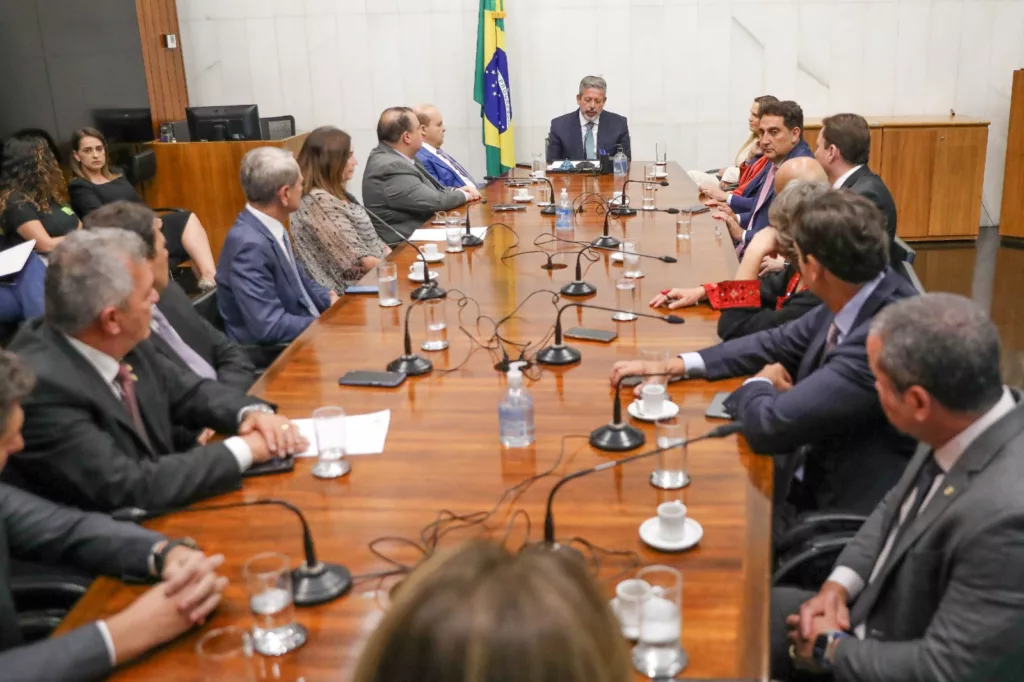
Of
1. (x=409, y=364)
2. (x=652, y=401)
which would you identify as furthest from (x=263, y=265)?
(x=652, y=401)

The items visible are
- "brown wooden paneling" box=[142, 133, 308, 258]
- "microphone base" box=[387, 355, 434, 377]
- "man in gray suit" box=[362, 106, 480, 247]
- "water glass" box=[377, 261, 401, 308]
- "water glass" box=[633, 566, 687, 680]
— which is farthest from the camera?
"brown wooden paneling" box=[142, 133, 308, 258]

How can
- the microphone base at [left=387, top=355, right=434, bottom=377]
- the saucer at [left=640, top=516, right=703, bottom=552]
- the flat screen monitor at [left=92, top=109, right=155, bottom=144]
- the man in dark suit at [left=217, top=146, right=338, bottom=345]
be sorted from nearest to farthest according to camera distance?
the saucer at [left=640, top=516, right=703, bottom=552], the microphone base at [left=387, top=355, right=434, bottom=377], the man in dark suit at [left=217, top=146, right=338, bottom=345], the flat screen monitor at [left=92, top=109, right=155, bottom=144]

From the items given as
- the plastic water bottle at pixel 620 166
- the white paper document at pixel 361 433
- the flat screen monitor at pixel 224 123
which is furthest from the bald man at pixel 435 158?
the white paper document at pixel 361 433

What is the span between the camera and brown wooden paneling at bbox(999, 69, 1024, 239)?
23.0 ft

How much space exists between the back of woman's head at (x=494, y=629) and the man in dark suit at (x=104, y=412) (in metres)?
1.42

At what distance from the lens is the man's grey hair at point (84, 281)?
6.77 feet

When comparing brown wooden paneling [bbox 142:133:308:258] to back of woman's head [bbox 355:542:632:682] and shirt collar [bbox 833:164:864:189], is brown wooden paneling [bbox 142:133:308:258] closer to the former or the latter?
shirt collar [bbox 833:164:864:189]

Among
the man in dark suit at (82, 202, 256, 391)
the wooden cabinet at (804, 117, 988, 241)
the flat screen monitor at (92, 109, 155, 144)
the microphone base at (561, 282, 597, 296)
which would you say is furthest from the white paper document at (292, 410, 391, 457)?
the wooden cabinet at (804, 117, 988, 241)

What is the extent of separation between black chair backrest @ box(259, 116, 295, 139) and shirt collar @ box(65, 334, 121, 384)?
5.70 meters

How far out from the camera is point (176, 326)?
122 inches

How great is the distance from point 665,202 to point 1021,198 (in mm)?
3575

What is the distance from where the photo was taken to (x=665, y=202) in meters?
5.30

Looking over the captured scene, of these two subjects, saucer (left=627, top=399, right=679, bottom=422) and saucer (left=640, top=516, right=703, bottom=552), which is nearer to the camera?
saucer (left=640, top=516, right=703, bottom=552)

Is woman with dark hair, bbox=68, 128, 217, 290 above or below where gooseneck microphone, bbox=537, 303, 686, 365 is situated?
above
